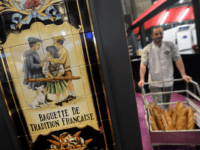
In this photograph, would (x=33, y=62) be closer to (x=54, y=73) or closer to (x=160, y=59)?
(x=54, y=73)

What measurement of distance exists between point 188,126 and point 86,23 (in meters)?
1.30

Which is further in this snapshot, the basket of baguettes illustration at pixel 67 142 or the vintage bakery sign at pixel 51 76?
the basket of baguettes illustration at pixel 67 142

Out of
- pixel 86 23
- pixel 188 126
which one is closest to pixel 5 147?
pixel 86 23

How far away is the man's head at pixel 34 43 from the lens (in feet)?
3.18

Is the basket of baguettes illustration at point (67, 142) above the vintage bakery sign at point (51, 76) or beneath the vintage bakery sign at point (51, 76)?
beneath

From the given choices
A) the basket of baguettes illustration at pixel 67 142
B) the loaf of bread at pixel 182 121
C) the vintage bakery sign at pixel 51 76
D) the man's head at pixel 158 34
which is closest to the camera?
the vintage bakery sign at pixel 51 76

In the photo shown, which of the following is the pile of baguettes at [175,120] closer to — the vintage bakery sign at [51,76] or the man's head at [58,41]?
the vintage bakery sign at [51,76]

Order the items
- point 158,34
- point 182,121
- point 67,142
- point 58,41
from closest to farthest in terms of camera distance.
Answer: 1. point 58,41
2. point 67,142
3. point 182,121
4. point 158,34

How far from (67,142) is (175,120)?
1.10 meters

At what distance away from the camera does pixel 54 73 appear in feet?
3.31

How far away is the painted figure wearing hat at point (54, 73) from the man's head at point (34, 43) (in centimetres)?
8

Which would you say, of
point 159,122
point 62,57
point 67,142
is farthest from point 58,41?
point 159,122

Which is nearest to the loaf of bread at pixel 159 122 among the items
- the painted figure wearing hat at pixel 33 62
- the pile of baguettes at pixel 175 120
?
the pile of baguettes at pixel 175 120

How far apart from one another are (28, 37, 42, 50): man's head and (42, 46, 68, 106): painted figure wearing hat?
8 cm
